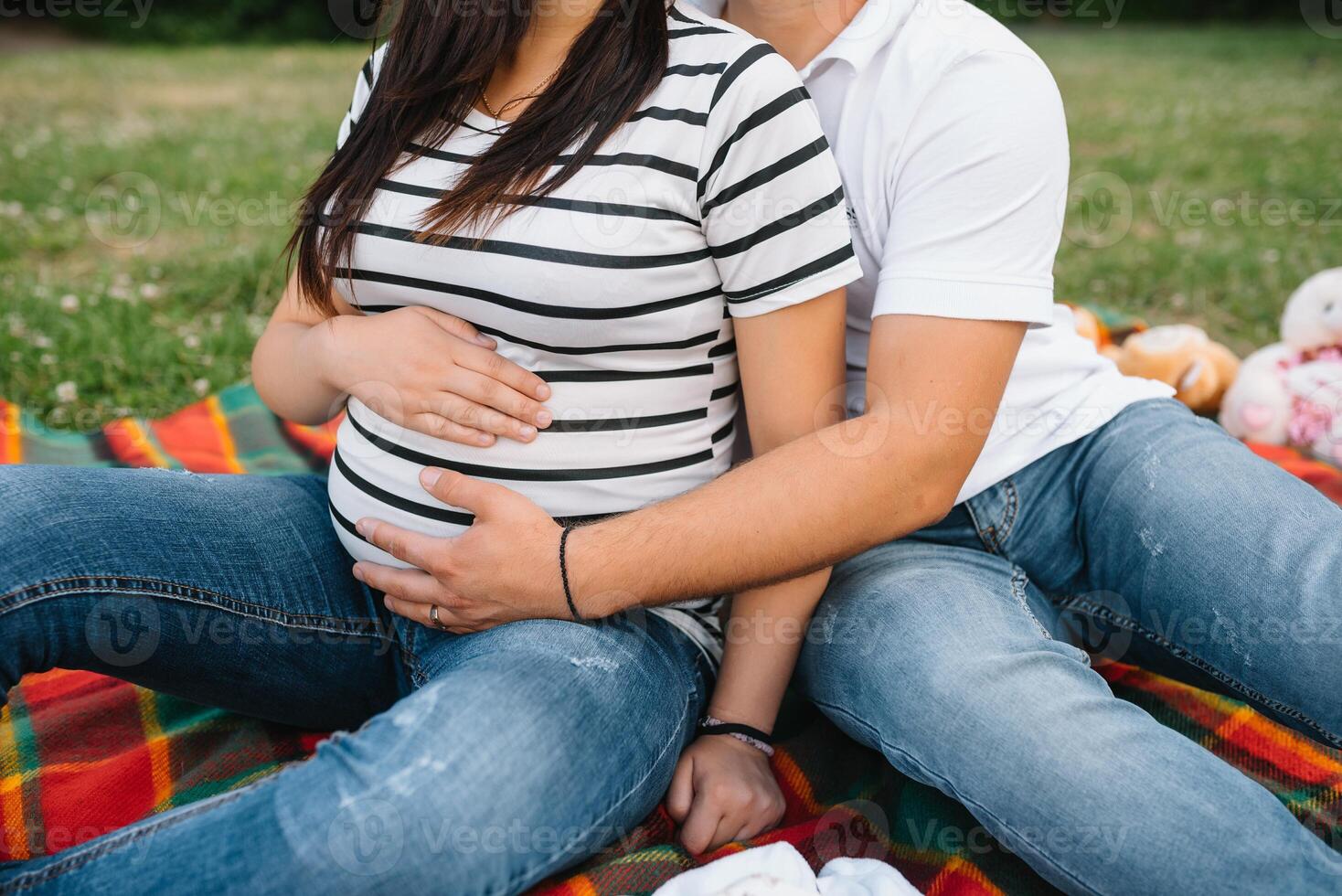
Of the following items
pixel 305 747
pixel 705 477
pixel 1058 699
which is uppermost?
pixel 705 477

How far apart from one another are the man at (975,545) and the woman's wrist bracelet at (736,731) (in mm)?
17

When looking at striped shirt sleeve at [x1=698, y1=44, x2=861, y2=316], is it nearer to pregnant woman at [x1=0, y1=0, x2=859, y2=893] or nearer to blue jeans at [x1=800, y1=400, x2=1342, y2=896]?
pregnant woman at [x1=0, y1=0, x2=859, y2=893]

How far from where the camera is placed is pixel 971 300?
1.30m

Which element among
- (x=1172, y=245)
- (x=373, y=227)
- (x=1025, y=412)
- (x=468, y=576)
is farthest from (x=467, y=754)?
(x=1172, y=245)

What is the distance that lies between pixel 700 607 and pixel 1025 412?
0.56 m

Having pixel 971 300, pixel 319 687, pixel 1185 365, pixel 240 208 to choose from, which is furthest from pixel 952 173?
pixel 240 208

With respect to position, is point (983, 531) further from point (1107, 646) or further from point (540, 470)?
point (540, 470)

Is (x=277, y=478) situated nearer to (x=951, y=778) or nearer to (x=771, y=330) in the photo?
(x=771, y=330)

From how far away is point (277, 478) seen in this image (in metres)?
1.58

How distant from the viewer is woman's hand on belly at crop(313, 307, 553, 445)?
1.29m

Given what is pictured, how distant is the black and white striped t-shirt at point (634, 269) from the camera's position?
126cm

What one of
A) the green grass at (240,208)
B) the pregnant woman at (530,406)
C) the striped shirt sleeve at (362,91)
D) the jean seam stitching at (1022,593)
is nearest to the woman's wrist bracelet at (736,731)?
the pregnant woman at (530,406)

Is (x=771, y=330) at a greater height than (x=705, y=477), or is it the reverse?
(x=771, y=330)

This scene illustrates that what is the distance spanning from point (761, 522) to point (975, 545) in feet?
1.48
